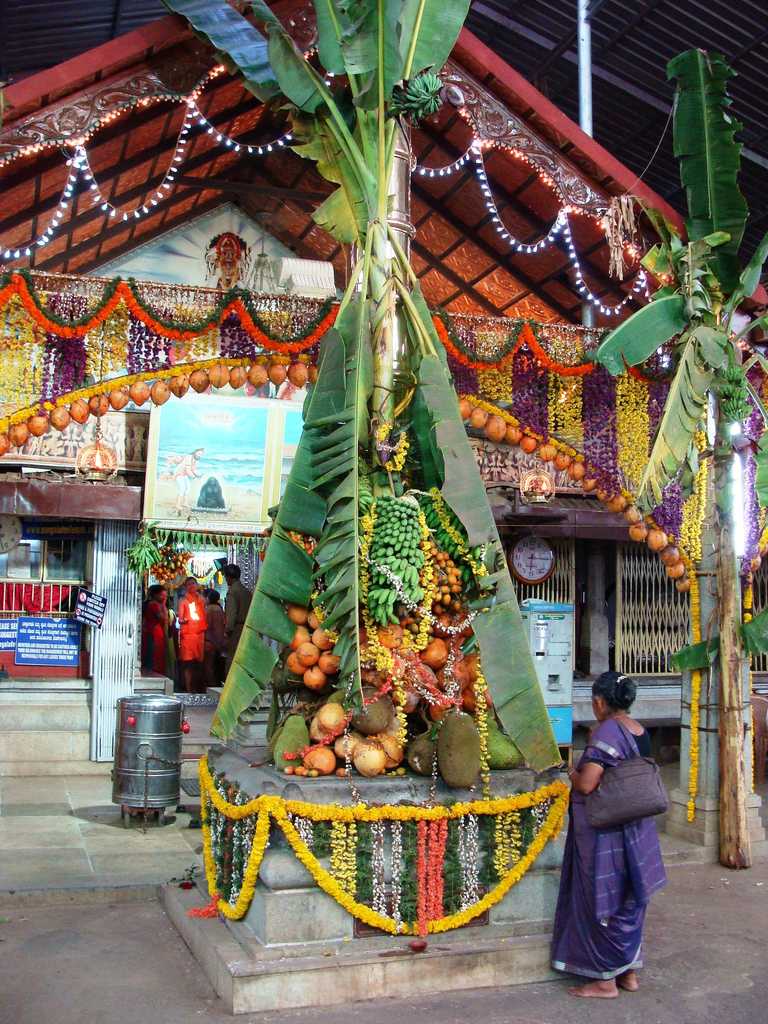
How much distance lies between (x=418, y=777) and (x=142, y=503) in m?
7.57

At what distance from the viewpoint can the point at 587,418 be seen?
9852 millimetres

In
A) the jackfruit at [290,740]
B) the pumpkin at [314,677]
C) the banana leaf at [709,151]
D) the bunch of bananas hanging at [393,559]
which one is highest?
the banana leaf at [709,151]

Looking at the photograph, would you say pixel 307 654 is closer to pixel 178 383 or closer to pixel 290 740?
pixel 290 740

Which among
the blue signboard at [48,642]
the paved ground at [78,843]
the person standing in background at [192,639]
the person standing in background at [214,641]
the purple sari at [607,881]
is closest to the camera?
the purple sari at [607,881]

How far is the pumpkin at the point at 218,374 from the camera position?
898cm

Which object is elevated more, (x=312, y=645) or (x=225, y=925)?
(x=312, y=645)

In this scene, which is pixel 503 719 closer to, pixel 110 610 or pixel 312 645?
pixel 312 645

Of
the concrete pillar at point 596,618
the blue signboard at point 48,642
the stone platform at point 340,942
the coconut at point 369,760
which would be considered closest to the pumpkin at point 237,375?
the stone platform at point 340,942

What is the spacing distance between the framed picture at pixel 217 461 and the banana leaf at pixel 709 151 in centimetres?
620

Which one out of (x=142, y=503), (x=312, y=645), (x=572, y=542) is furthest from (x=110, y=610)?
(x=312, y=645)

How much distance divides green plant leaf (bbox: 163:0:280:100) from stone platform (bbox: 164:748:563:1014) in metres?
4.78

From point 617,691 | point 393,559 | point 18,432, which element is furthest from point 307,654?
point 18,432

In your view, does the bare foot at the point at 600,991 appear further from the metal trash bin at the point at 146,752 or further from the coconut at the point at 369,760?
the metal trash bin at the point at 146,752

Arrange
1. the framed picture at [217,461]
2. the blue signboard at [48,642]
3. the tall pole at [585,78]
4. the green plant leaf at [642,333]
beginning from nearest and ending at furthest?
the green plant leaf at [642,333] < the tall pole at [585,78] < the blue signboard at [48,642] < the framed picture at [217,461]
